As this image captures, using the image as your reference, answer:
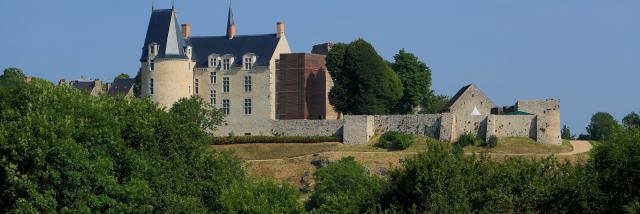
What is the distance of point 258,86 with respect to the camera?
296ft

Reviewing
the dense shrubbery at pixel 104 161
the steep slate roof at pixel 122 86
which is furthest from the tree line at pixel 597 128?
the dense shrubbery at pixel 104 161

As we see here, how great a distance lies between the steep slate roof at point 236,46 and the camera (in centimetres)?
9088

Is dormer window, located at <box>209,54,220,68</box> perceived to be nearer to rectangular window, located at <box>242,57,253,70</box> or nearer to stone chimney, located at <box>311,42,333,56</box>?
rectangular window, located at <box>242,57,253,70</box>

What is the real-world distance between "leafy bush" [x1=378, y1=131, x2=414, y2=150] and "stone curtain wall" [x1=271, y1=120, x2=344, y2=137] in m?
3.47

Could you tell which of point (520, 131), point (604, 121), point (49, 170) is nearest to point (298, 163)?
point (520, 131)

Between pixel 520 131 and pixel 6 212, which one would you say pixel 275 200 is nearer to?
pixel 6 212

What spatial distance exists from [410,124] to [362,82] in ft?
13.7

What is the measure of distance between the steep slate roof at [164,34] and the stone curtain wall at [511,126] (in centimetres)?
1948

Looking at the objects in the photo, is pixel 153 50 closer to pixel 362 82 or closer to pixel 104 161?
pixel 362 82

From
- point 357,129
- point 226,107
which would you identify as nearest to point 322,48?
point 226,107

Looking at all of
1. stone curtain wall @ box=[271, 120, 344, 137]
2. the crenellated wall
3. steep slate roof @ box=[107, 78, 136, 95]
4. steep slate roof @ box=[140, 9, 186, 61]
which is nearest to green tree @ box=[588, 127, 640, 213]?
the crenellated wall

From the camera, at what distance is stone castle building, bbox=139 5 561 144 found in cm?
8788

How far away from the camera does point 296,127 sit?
290ft

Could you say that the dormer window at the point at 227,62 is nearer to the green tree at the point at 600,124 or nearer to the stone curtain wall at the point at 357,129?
the stone curtain wall at the point at 357,129
